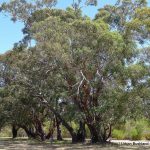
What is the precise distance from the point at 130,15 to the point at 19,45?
956 cm

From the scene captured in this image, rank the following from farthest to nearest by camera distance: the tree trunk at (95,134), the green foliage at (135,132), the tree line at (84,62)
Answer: the green foliage at (135,132)
the tree trunk at (95,134)
the tree line at (84,62)

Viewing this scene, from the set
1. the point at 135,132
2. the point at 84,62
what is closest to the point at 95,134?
the point at 84,62

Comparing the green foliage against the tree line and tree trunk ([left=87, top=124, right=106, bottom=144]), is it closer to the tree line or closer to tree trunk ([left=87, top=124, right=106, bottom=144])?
the tree line

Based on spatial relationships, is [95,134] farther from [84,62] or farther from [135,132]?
[135,132]

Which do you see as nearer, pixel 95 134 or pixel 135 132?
pixel 95 134

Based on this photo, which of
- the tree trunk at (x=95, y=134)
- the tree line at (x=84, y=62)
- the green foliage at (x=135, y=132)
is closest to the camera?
the tree line at (x=84, y=62)

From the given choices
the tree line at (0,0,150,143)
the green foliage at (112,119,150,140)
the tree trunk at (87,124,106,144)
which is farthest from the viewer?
the green foliage at (112,119,150,140)

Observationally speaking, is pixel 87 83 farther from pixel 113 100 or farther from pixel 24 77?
pixel 24 77

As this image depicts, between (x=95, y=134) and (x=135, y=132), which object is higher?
(x=135, y=132)

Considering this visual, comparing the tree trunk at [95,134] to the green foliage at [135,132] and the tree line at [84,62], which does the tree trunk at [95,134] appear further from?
the green foliage at [135,132]

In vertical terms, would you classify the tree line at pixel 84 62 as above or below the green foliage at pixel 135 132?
above

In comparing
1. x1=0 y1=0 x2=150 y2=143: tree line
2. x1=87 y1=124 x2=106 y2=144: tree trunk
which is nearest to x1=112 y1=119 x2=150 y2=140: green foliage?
x1=0 y1=0 x2=150 y2=143: tree line

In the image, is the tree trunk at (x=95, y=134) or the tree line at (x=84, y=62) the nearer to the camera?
the tree line at (x=84, y=62)

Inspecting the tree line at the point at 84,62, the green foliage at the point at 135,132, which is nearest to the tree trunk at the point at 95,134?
the tree line at the point at 84,62
